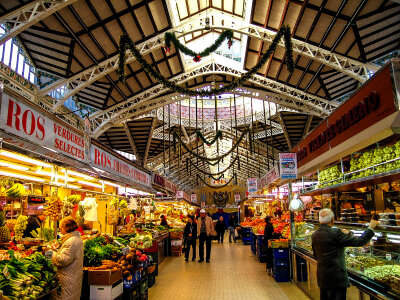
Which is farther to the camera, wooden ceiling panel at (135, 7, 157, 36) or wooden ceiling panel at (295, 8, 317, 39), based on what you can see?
wooden ceiling panel at (135, 7, 157, 36)

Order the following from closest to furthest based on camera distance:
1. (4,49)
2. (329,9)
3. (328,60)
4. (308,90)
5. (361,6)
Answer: (361,6), (329,9), (4,49), (328,60), (308,90)

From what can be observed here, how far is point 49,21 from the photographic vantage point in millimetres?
9820

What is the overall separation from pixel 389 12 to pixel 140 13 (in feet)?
25.9

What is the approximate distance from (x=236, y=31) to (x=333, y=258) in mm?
10186

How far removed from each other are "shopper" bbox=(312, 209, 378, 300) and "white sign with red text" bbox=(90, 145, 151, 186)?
15.1ft

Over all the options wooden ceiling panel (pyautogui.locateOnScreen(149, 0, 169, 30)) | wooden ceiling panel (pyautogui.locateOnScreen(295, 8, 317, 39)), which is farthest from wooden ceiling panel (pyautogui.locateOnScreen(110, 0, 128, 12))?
wooden ceiling panel (pyautogui.locateOnScreen(295, 8, 317, 39))

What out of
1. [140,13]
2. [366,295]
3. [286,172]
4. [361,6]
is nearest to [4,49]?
[140,13]

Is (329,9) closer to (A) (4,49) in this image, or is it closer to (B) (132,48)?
(B) (132,48)

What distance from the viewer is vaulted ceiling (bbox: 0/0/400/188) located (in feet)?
32.4

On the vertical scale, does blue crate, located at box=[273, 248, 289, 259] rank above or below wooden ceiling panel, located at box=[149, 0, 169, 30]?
below

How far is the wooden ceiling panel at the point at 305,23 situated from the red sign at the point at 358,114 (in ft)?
19.0

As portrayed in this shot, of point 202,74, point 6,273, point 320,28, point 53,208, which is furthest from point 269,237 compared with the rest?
point 202,74

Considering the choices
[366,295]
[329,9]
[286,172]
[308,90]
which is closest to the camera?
[366,295]

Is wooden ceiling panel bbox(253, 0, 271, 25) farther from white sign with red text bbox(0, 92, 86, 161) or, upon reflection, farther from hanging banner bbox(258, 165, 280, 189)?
white sign with red text bbox(0, 92, 86, 161)
